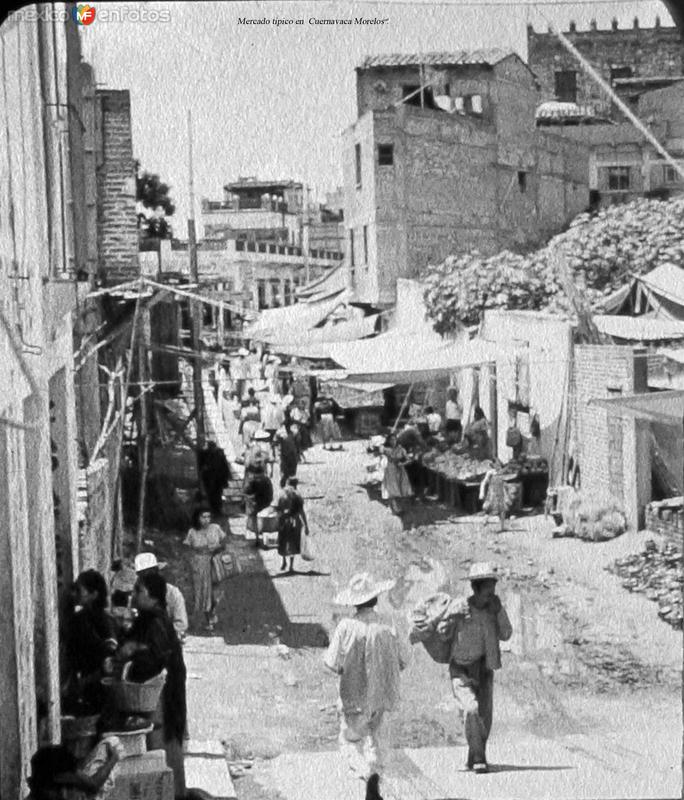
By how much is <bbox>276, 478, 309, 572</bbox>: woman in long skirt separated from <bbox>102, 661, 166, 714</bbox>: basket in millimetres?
2136

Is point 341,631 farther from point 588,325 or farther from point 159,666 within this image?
point 588,325

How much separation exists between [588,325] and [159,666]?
4784mm

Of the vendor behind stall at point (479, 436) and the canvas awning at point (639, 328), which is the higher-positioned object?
the canvas awning at point (639, 328)


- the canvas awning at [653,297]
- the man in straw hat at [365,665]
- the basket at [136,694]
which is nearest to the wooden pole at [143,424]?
the man in straw hat at [365,665]

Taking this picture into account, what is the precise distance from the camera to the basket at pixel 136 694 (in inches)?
222

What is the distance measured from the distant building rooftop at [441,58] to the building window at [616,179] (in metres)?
3.49

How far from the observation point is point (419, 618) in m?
6.73

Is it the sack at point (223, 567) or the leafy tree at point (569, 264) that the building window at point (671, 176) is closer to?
the leafy tree at point (569, 264)

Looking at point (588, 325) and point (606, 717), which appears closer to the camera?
point (606, 717)

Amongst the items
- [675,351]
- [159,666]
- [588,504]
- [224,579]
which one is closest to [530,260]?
[675,351]

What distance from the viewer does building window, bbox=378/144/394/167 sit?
8352 mm

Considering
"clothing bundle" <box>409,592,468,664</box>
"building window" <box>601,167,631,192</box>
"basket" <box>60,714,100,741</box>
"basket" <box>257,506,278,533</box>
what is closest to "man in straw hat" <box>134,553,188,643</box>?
"basket" <box>60,714,100,741</box>

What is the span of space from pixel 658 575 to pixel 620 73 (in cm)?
2083

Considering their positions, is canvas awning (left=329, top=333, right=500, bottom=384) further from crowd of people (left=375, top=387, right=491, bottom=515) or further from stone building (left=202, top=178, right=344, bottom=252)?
stone building (left=202, top=178, right=344, bottom=252)
